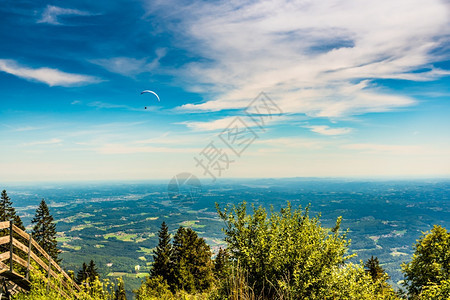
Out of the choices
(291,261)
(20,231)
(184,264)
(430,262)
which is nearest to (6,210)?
(184,264)

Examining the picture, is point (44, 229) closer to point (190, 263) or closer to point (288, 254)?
point (190, 263)

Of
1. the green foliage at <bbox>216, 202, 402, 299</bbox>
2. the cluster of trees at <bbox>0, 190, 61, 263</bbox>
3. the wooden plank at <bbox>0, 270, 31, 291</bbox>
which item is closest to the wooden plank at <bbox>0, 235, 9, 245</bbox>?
the wooden plank at <bbox>0, 270, 31, 291</bbox>

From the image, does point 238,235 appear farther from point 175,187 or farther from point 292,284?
point 175,187

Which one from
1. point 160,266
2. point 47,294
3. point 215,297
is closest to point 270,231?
point 215,297

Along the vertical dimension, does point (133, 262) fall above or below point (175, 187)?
below

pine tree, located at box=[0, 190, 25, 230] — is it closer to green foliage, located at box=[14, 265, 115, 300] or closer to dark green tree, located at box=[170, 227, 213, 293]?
dark green tree, located at box=[170, 227, 213, 293]

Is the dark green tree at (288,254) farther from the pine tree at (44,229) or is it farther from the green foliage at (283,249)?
the pine tree at (44,229)
